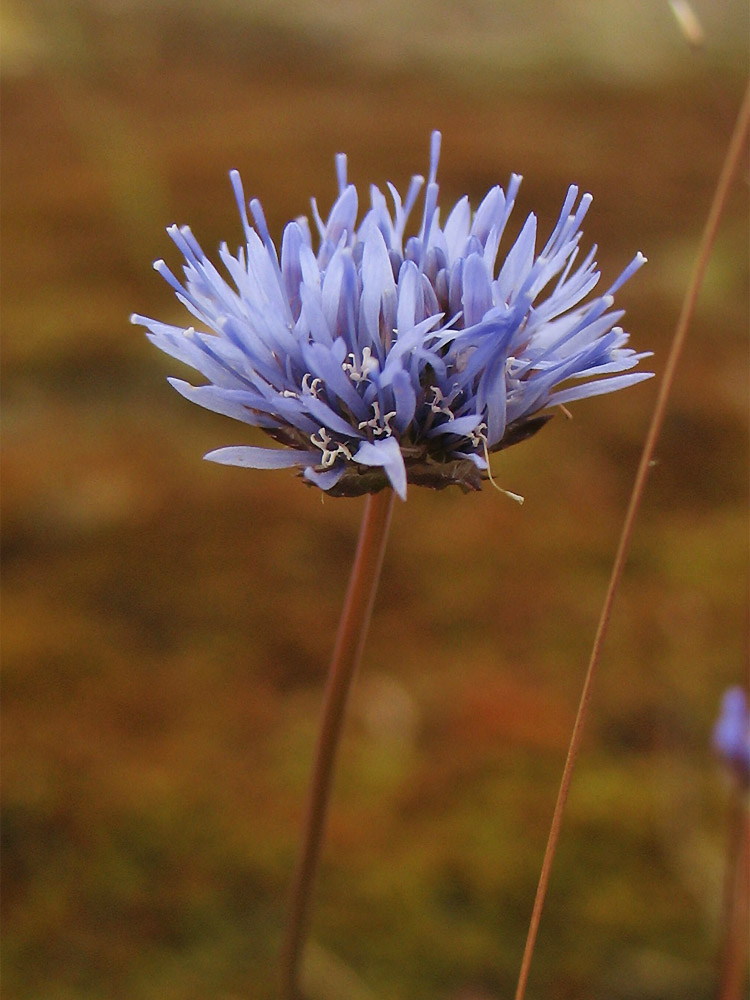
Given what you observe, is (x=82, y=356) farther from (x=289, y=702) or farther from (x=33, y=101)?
(x=33, y=101)

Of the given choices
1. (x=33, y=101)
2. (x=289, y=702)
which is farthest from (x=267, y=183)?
(x=289, y=702)

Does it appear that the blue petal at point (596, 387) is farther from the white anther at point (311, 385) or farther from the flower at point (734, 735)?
the flower at point (734, 735)

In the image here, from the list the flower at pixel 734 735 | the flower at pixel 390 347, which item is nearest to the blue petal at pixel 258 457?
the flower at pixel 390 347

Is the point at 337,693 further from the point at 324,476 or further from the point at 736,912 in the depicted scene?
the point at 736,912

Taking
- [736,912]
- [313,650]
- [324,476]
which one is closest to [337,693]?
[324,476]

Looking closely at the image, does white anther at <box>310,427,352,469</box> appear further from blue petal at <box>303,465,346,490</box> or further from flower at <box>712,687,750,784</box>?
flower at <box>712,687,750,784</box>
